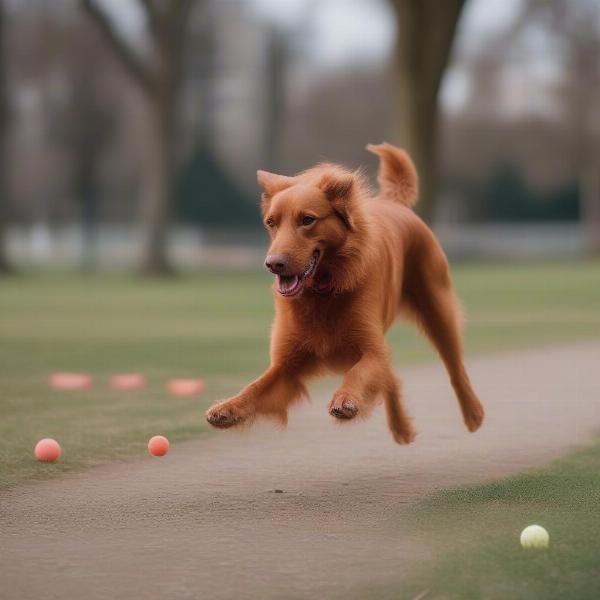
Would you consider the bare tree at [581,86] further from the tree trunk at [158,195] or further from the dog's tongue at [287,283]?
the dog's tongue at [287,283]

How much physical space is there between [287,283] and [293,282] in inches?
1.5

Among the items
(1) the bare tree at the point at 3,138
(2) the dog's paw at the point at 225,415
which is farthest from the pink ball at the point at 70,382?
(1) the bare tree at the point at 3,138

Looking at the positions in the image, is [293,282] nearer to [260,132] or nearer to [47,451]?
[47,451]

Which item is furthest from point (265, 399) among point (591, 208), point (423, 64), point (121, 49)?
point (591, 208)

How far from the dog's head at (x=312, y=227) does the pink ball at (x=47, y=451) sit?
1.82 meters

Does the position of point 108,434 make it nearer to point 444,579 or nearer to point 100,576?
point 100,576

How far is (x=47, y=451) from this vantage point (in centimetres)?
664

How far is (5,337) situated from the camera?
15.2 meters

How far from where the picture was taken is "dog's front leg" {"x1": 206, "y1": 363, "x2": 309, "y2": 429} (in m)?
5.66

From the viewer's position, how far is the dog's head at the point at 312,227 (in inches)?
221

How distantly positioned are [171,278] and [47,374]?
20.6m

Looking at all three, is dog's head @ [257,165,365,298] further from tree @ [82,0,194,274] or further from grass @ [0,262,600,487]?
tree @ [82,0,194,274]

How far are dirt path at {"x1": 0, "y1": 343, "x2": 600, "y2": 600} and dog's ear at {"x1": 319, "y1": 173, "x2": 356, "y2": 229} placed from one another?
1389mm

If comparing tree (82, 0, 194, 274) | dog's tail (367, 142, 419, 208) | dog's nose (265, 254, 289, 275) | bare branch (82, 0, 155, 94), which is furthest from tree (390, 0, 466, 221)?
dog's nose (265, 254, 289, 275)
